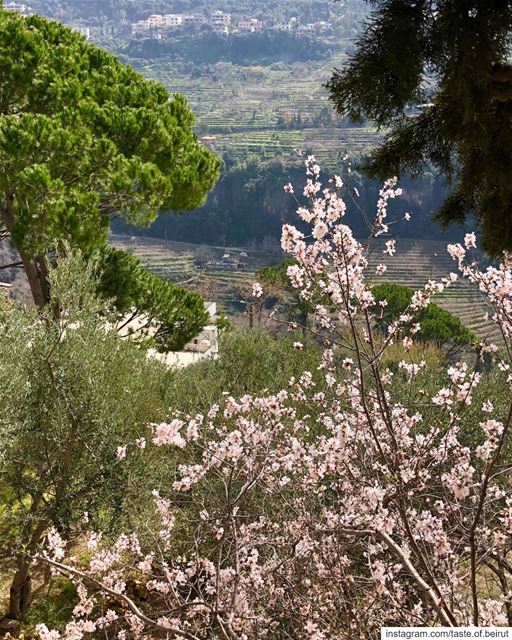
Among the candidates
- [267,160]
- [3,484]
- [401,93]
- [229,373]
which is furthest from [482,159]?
[267,160]

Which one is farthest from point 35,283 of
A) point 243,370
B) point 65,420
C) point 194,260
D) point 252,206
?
point 252,206

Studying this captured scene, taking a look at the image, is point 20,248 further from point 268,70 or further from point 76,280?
point 268,70

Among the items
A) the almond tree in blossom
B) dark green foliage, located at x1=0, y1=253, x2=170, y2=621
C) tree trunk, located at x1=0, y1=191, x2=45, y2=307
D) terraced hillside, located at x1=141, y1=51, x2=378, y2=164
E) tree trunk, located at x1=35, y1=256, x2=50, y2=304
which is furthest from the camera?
terraced hillside, located at x1=141, y1=51, x2=378, y2=164

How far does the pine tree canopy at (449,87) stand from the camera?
116 inches

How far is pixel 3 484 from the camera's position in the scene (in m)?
6.88

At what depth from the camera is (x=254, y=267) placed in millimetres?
81062

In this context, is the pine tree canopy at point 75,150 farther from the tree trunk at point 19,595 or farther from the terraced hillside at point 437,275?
the terraced hillside at point 437,275

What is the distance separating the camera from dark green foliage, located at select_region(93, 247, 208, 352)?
10.7 m

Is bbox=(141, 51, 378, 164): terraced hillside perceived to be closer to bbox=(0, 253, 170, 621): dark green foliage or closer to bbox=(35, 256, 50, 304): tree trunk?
bbox=(35, 256, 50, 304): tree trunk

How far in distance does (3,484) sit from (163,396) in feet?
9.52

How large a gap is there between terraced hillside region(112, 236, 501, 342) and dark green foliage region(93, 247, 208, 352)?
3823 centimetres

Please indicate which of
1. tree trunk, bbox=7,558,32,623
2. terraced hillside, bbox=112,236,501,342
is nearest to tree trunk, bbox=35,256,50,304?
tree trunk, bbox=7,558,32,623

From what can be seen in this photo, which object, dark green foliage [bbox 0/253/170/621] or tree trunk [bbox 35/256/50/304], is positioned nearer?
dark green foliage [bbox 0/253/170/621]

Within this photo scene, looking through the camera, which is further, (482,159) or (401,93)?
(482,159)
